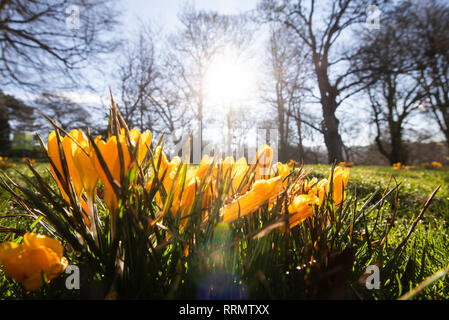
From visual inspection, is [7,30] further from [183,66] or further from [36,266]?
[36,266]

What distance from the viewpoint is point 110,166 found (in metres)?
0.42

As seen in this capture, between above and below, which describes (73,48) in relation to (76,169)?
above

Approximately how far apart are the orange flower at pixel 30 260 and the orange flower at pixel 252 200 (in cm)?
27

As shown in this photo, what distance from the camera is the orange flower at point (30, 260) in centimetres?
36

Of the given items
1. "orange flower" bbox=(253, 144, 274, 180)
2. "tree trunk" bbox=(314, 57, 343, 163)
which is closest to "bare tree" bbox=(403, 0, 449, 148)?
"tree trunk" bbox=(314, 57, 343, 163)

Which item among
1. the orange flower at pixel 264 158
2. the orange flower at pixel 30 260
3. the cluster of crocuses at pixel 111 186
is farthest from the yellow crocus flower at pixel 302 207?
the orange flower at pixel 30 260

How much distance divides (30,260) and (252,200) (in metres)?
0.34

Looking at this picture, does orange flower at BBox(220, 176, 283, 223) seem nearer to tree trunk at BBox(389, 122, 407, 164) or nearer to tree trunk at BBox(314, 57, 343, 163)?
tree trunk at BBox(314, 57, 343, 163)

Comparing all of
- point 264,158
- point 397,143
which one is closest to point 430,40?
point 397,143

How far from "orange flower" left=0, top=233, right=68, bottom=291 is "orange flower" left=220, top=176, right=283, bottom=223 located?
27cm

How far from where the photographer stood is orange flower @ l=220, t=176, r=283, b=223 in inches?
16.2

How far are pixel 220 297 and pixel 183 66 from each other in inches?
649
